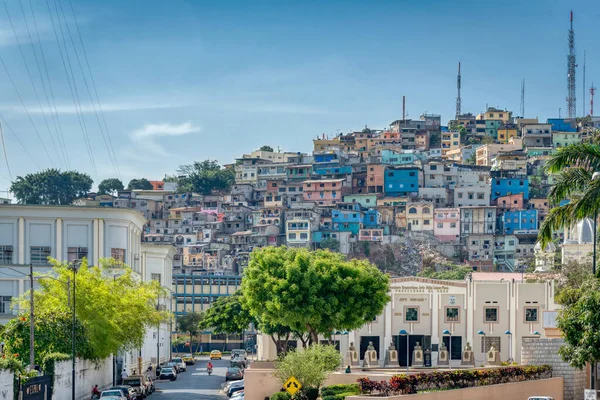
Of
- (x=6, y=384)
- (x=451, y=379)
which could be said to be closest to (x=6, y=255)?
(x=6, y=384)

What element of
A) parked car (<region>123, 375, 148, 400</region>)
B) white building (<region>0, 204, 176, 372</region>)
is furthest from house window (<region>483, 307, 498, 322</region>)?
parked car (<region>123, 375, 148, 400</region>)

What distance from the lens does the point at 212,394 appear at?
236 feet

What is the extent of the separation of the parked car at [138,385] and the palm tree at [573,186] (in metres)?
31.2

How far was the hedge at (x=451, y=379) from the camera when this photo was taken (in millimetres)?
49781

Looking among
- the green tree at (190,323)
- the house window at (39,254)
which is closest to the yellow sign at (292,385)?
the house window at (39,254)

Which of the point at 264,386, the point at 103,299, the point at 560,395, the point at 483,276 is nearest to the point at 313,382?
the point at 264,386

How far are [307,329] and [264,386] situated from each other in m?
15.2

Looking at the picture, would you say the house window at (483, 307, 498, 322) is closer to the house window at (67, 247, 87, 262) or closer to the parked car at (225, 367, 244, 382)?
the parked car at (225, 367, 244, 382)

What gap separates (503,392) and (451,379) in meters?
3.12

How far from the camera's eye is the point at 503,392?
54.5m

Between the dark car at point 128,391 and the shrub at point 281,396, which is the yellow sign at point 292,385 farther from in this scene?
the dark car at point 128,391

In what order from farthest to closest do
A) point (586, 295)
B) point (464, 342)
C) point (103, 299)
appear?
point (464, 342), point (103, 299), point (586, 295)

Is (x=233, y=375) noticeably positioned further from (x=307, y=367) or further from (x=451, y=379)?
(x=451, y=379)

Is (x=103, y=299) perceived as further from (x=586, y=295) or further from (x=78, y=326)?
(x=586, y=295)
